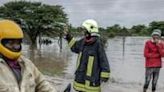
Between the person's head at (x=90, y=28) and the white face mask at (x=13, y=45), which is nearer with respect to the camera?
the white face mask at (x=13, y=45)

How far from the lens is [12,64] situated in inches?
145

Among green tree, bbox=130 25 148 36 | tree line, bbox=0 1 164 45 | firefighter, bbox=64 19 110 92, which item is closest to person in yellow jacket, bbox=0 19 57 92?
firefighter, bbox=64 19 110 92

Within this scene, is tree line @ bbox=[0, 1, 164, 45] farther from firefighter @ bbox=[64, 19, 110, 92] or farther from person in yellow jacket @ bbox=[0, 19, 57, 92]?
person in yellow jacket @ bbox=[0, 19, 57, 92]

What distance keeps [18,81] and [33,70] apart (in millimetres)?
192

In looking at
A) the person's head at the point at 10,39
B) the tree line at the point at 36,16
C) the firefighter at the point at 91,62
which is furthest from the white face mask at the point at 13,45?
the tree line at the point at 36,16

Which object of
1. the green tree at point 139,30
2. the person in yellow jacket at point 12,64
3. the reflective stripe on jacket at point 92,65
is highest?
the person in yellow jacket at point 12,64

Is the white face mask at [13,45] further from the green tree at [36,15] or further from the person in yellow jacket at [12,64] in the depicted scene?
the green tree at [36,15]

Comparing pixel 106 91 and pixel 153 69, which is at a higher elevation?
pixel 153 69

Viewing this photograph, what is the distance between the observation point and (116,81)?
15500 millimetres

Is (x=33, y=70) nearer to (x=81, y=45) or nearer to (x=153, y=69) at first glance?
(x=81, y=45)

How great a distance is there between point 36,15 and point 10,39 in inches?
1710

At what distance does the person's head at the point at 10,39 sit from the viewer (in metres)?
3.63

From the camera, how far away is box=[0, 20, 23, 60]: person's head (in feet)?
11.9

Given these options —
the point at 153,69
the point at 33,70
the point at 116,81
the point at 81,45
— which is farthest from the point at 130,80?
the point at 33,70
